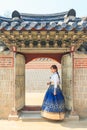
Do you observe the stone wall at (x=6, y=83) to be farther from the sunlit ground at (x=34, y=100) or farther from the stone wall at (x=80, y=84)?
the sunlit ground at (x=34, y=100)

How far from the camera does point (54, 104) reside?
6.66 m

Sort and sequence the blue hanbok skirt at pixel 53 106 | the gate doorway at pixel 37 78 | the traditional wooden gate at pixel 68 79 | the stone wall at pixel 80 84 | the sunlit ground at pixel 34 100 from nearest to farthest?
the blue hanbok skirt at pixel 53 106 → the traditional wooden gate at pixel 68 79 → the stone wall at pixel 80 84 → the sunlit ground at pixel 34 100 → the gate doorway at pixel 37 78

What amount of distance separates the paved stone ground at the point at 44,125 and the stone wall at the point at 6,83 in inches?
16.5

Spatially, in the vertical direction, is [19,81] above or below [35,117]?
above

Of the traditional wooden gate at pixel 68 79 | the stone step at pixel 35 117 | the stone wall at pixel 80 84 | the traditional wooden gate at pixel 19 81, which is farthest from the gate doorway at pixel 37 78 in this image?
the stone wall at pixel 80 84

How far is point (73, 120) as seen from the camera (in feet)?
22.2

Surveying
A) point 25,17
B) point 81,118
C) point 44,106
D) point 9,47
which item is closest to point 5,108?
point 44,106

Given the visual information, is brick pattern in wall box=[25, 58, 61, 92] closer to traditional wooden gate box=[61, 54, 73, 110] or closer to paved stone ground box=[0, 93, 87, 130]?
traditional wooden gate box=[61, 54, 73, 110]

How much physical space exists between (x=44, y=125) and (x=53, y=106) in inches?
23.0

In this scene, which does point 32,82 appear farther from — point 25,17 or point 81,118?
point 81,118

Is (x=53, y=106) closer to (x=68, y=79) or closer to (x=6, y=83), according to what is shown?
(x=68, y=79)

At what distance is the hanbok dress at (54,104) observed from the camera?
6578 mm

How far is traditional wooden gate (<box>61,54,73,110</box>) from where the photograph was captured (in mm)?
7055

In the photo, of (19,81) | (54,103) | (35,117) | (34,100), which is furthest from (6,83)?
(34,100)
